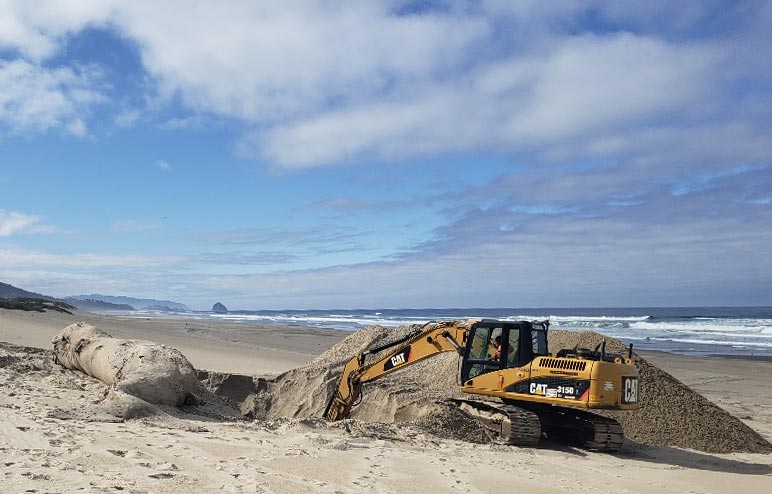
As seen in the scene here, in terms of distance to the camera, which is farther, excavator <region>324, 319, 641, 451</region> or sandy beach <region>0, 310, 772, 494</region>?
excavator <region>324, 319, 641, 451</region>

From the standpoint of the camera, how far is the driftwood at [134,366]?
9102 mm

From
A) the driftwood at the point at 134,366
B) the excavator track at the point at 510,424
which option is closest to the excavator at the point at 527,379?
the excavator track at the point at 510,424

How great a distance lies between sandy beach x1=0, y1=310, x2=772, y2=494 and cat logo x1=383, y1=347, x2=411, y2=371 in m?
1.32

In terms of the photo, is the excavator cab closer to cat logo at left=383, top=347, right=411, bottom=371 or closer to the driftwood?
cat logo at left=383, top=347, right=411, bottom=371

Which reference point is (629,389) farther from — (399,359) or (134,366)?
(134,366)

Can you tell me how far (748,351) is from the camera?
31266mm

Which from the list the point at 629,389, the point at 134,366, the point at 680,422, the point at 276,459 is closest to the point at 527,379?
the point at 629,389

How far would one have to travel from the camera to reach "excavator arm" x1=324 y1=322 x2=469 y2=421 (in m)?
10.0

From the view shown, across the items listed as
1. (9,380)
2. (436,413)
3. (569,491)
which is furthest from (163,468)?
(9,380)

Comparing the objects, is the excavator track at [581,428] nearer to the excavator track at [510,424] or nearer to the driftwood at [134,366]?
the excavator track at [510,424]

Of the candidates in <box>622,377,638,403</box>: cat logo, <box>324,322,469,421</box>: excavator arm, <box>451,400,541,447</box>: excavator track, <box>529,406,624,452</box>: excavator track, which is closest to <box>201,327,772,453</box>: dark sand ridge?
<box>451,400,541,447</box>: excavator track

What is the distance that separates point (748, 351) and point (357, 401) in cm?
2611

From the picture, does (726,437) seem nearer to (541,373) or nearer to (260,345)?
(541,373)

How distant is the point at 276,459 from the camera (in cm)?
642
